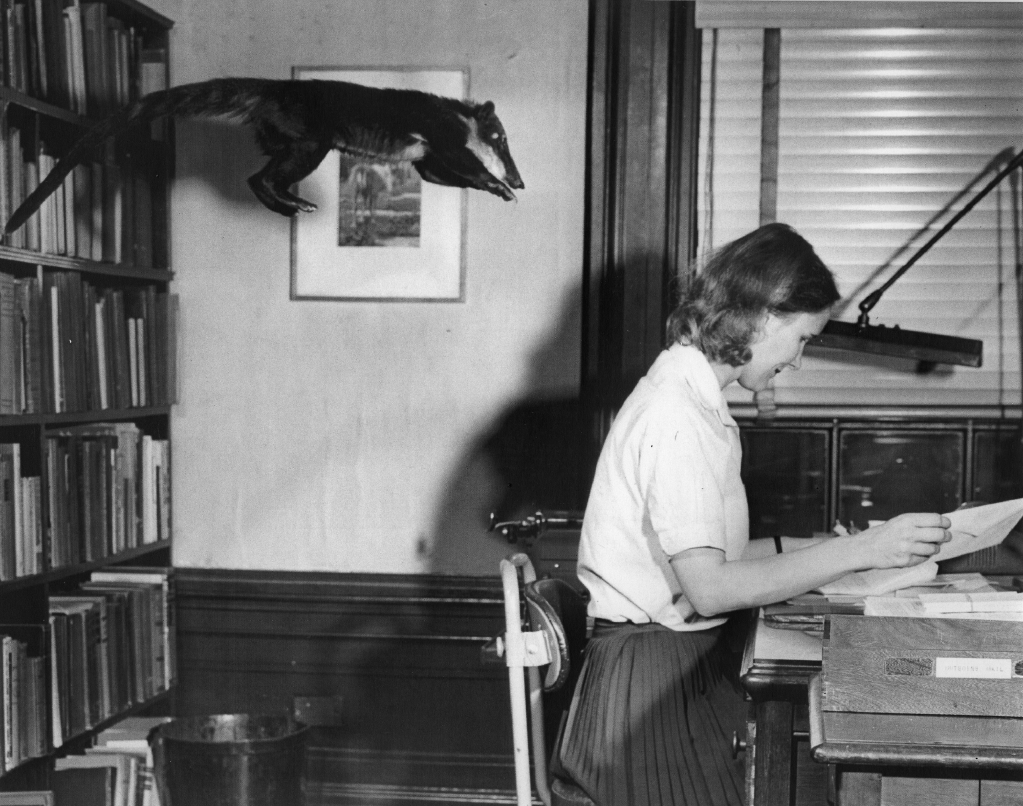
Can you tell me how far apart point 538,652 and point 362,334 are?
1.70 m

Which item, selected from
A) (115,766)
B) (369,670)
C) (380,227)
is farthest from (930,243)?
(115,766)

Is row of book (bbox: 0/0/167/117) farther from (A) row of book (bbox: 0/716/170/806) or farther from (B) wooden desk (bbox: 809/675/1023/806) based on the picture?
(B) wooden desk (bbox: 809/675/1023/806)

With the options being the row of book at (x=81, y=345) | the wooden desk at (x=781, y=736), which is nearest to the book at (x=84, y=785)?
the row of book at (x=81, y=345)

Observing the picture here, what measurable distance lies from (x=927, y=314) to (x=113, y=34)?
235cm

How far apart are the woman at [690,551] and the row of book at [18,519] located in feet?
4.76

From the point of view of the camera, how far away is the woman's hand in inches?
69.8

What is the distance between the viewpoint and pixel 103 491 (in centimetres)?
315

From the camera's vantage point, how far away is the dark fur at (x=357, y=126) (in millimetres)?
3311

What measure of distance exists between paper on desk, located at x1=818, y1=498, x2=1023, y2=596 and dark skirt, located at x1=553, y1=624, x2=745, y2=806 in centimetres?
28

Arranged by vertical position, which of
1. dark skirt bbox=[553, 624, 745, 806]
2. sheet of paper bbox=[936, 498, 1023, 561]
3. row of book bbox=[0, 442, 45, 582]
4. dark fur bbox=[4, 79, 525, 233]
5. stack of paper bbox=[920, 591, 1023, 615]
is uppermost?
dark fur bbox=[4, 79, 525, 233]

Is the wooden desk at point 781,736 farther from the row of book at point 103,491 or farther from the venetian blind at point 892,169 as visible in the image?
the row of book at point 103,491

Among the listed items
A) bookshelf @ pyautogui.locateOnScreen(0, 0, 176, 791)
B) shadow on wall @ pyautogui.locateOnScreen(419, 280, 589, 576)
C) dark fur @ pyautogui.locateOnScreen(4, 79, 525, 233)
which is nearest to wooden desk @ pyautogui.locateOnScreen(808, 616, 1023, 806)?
shadow on wall @ pyautogui.locateOnScreen(419, 280, 589, 576)

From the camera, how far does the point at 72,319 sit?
9.87 ft

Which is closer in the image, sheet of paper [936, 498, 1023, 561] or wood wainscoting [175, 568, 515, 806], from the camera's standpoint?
sheet of paper [936, 498, 1023, 561]
